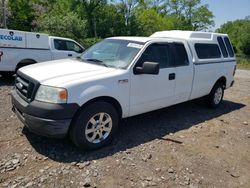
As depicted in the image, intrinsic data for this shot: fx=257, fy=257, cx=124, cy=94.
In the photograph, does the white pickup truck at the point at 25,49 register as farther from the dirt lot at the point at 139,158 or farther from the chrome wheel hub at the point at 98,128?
the chrome wheel hub at the point at 98,128

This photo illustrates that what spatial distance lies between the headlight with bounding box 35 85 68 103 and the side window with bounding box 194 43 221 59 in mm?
3587

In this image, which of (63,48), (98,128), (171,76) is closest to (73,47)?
(63,48)

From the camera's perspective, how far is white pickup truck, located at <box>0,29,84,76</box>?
8414 mm

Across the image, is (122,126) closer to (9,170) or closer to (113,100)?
(113,100)

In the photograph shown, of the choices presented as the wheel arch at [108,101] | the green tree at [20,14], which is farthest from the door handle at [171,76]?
the green tree at [20,14]

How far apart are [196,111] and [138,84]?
2776mm

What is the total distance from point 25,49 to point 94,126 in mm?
6092

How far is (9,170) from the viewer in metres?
3.46

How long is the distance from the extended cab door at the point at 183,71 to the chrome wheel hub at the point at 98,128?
1.84m

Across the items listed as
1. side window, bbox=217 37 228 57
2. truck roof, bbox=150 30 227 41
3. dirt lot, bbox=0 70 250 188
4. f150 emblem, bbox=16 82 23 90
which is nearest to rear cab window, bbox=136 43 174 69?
truck roof, bbox=150 30 227 41

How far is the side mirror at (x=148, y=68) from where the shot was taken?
417 cm

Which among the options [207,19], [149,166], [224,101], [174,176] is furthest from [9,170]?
[207,19]

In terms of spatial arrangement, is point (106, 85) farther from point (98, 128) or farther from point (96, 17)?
point (96, 17)

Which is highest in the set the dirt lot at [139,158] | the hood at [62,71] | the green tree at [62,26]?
the green tree at [62,26]
